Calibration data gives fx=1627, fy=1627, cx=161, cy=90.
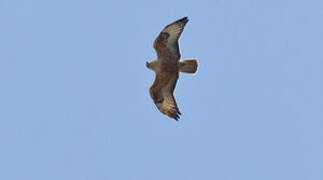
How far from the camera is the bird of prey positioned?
4134cm

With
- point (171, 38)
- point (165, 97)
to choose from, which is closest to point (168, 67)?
point (171, 38)

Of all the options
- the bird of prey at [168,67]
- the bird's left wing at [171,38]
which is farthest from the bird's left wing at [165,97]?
the bird's left wing at [171,38]

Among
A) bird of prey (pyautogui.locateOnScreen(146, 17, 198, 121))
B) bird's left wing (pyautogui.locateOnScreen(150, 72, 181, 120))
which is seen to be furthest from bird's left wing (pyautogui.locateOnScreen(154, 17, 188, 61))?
bird's left wing (pyautogui.locateOnScreen(150, 72, 181, 120))

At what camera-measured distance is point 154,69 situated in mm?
41750

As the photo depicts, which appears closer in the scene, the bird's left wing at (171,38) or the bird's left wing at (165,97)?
the bird's left wing at (171,38)

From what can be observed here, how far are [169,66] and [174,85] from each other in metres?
0.67

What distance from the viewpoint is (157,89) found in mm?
42031

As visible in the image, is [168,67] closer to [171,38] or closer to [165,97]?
[171,38]

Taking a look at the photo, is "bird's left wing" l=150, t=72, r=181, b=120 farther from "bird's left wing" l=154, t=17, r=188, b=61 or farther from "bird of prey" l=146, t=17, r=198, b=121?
"bird's left wing" l=154, t=17, r=188, b=61

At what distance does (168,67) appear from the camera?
41531 mm

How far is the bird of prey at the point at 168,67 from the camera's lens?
136 feet

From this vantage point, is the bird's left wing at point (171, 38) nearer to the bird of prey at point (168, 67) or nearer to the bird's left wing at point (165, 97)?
the bird of prey at point (168, 67)

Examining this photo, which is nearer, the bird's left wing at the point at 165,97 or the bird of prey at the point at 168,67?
the bird of prey at the point at 168,67

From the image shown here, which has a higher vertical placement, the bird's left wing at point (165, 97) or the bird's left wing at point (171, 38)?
the bird's left wing at point (171, 38)
